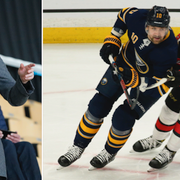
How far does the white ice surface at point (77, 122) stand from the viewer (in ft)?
5.35

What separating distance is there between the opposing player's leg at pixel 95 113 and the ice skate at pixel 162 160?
0.41 metres

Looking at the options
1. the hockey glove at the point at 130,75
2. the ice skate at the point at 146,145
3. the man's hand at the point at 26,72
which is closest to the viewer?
the man's hand at the point at 26,72

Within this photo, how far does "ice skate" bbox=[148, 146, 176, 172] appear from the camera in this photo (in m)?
1.64

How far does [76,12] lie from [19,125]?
2070 mm

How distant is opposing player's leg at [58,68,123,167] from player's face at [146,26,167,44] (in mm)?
319

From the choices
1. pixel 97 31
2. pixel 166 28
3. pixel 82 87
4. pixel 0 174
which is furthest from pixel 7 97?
pixel 97 31

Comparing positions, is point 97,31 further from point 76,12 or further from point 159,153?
point 159,153

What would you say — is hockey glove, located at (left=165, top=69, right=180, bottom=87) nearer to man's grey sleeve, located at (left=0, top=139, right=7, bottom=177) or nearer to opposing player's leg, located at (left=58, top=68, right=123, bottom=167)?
opposing player's leg, located at (left=58, top=68, right=123, bottom=167)

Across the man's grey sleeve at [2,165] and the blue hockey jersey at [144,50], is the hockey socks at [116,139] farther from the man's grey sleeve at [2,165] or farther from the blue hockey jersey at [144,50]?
the man's grey sleeve at [2,165]

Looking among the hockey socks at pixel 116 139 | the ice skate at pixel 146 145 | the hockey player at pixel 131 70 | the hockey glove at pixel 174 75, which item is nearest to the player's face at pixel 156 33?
the hockey player at pixel 131 70

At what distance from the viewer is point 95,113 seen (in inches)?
59.7

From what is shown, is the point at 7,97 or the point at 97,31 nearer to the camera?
the point at 7,97

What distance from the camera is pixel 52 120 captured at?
2.11 m

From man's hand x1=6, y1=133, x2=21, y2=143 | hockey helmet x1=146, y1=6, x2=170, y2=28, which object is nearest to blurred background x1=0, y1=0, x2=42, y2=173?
man's hand x1=6, y1=133, x2=21, y2=143
